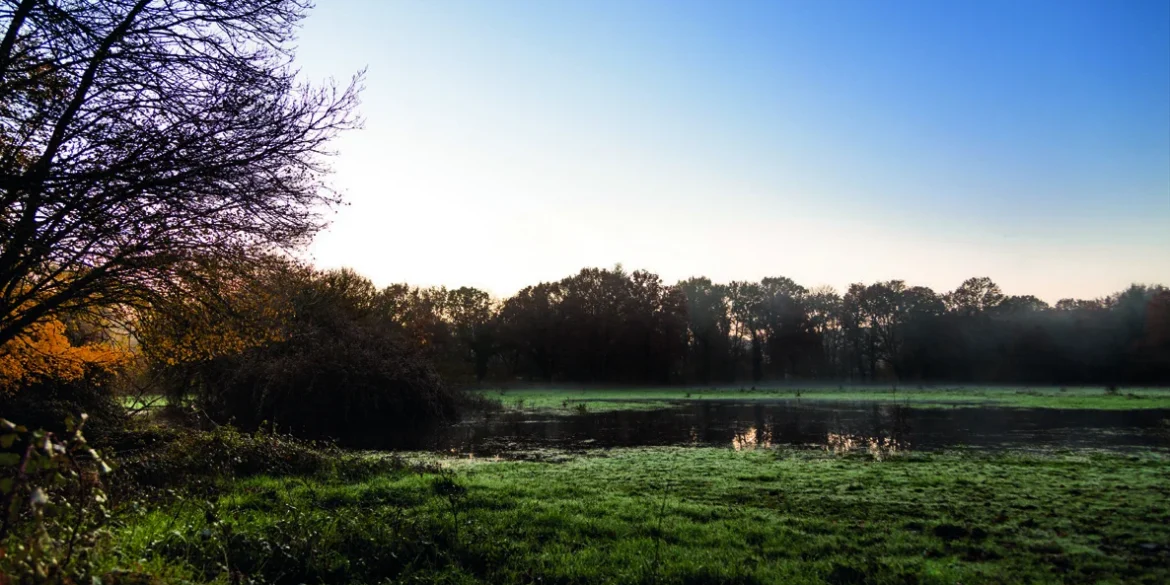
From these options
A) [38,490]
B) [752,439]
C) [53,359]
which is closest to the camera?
[38,490]

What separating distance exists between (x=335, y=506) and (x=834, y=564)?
7.45 metres

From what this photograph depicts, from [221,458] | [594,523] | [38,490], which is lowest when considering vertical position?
[594,523]

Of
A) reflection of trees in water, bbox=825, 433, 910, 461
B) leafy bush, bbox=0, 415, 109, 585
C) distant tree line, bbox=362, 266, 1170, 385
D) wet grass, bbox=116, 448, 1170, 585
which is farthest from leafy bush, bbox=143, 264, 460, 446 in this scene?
distant tree line, bbox=362, 266, 1170, 385

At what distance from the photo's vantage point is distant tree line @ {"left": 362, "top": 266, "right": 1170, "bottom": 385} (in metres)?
75.6

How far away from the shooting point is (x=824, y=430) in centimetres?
2542

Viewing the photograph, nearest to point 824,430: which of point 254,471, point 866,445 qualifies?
point 866,445

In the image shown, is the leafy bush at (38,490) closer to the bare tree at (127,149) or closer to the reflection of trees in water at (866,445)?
the bare tree at (127,149)

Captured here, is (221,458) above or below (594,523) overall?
above

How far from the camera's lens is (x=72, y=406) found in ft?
55.7

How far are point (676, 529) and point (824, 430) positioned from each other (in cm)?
1849

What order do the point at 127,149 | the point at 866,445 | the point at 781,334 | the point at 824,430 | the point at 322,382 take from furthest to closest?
the point at 781,334 → the point at 322,382 → the point at 824,430 → the point at 866,445 → the point at 127,149

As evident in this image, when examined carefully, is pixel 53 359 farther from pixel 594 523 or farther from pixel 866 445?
pixel 866 445

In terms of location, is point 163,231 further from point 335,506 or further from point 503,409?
point 503,409

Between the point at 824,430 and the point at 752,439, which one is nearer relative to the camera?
the point at 752,439
